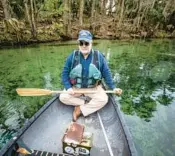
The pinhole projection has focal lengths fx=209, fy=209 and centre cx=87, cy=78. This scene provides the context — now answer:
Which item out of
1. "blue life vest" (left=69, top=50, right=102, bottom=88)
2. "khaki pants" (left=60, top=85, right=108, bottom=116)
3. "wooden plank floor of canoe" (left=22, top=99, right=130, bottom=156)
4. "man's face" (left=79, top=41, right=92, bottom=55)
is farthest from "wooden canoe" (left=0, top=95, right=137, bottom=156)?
"man's face" (left=79, top=41, right=92, bottom=55)

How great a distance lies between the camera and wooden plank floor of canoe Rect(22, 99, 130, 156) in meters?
2.94

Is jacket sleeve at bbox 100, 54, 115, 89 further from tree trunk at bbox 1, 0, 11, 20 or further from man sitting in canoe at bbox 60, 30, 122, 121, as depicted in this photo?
tree trunk at bbox 1, 0, 11, 20

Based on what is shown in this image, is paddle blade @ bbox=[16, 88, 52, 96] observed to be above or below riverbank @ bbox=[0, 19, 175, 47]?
above

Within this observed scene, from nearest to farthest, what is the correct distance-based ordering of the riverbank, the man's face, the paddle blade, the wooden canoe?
the wooden canoe < the man's face < the paddle blade < the riverbank

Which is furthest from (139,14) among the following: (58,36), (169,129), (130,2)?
(169,129)

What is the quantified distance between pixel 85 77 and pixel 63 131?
99cm

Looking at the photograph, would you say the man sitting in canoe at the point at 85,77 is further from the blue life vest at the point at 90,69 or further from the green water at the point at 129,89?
the green water at the point at 129,89

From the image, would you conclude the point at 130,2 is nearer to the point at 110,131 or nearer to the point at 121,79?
the point at 121,79

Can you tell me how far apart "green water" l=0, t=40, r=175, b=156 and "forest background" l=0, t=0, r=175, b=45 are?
2.44 m

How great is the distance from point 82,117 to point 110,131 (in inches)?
23.6

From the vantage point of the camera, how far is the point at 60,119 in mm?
3664

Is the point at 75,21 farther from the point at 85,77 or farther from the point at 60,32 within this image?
the point at 85,77

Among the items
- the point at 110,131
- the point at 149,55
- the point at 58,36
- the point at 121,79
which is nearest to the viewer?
the point at 110,131

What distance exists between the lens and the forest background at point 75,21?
13.9 m
